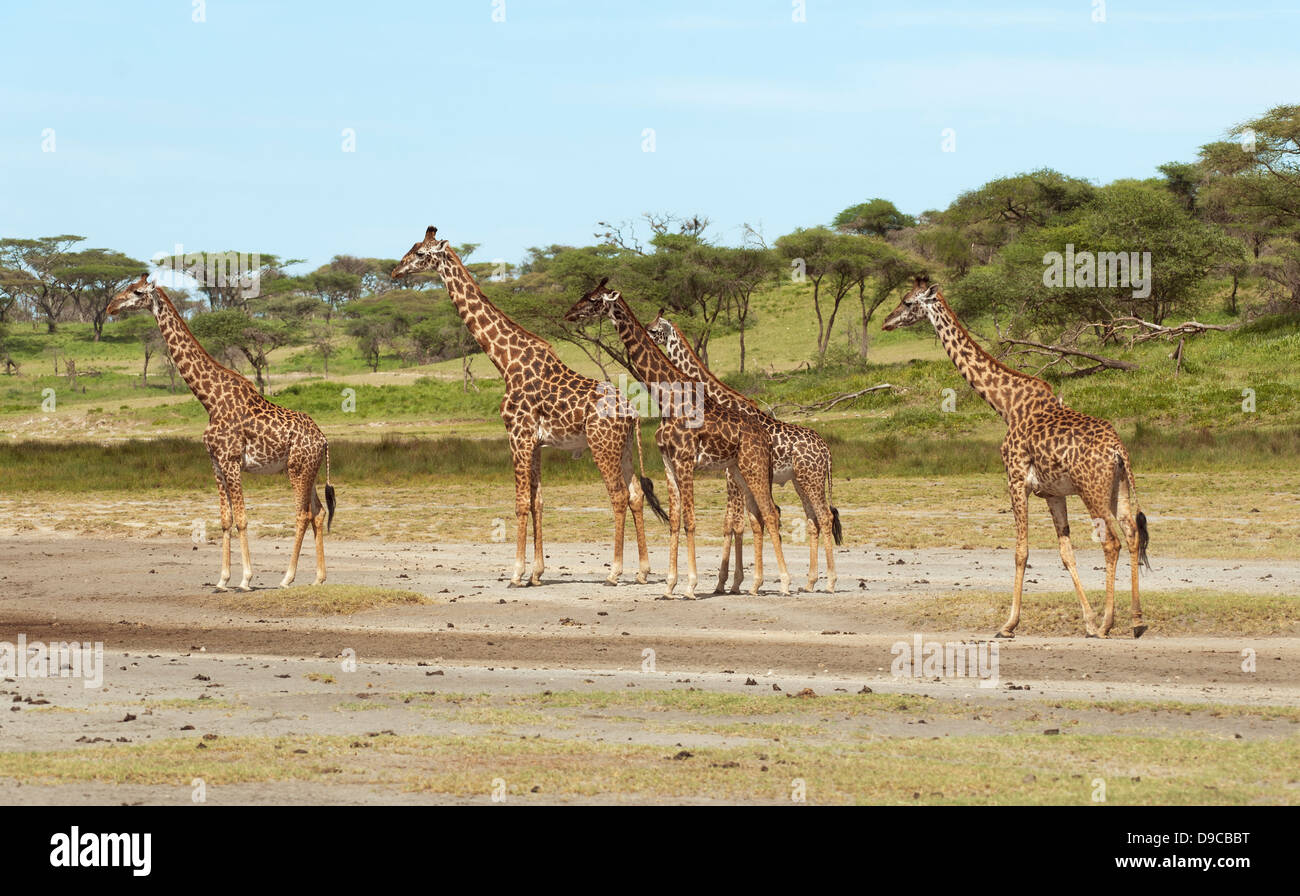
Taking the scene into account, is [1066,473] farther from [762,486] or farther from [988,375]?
[762,486]

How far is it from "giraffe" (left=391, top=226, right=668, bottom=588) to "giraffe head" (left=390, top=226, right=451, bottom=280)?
0.02 meters

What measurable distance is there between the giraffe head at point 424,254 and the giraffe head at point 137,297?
3.14 meters

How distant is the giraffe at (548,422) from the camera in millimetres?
18516

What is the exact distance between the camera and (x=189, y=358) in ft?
62.1

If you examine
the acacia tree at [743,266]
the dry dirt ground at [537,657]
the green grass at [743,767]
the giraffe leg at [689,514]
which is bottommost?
the dry dirt ground at [537,657]

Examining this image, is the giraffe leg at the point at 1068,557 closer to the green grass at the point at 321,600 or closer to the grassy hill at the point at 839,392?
the green grass at the point at 321,600

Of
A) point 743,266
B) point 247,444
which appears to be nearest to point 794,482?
point 247,444

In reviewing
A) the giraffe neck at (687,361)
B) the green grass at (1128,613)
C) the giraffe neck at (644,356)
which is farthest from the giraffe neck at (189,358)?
the green grass at (1128,613)

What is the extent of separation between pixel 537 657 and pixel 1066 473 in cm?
556

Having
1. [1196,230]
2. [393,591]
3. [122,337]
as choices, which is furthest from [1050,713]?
[122,337]

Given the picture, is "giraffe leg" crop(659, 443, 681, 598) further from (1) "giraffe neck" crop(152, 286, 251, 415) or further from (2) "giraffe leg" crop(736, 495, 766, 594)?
(1) "giraffe neck" crop(152, 286, 251, 415)

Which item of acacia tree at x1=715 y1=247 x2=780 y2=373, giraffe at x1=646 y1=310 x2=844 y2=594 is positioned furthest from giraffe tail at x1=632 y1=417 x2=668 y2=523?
acacia tree at x1=715 y1=247 x2=780 y2=373

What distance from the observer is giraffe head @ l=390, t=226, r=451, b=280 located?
19.5 m
